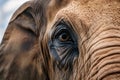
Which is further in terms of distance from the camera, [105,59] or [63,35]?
[63,35]

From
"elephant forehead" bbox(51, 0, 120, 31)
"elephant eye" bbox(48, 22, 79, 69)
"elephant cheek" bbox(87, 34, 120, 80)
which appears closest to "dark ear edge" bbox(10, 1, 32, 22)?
"elephant eye" bbox(48, 22, 79, 69)

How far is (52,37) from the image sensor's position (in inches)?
249

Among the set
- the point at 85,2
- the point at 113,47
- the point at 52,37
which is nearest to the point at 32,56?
the point at 52,37

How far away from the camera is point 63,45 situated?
616 cm

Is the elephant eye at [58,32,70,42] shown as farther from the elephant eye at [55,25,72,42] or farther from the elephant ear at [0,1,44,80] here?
the elephant ear at [0,1,44,80]

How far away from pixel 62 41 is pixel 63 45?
0.05 meters

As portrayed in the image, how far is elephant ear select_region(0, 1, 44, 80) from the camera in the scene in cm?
726

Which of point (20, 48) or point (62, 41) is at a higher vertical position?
point (20, 48)

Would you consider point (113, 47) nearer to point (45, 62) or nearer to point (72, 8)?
point (72, 8)

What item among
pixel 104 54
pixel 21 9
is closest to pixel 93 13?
pixel 104 54

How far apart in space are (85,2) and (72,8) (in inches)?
6.9

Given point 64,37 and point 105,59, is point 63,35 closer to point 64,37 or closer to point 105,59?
point 64,37

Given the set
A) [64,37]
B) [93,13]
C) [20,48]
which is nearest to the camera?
[93,13]

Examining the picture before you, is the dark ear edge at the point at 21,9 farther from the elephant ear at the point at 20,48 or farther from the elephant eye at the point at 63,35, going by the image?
the elephant eye at the point at 63,35
